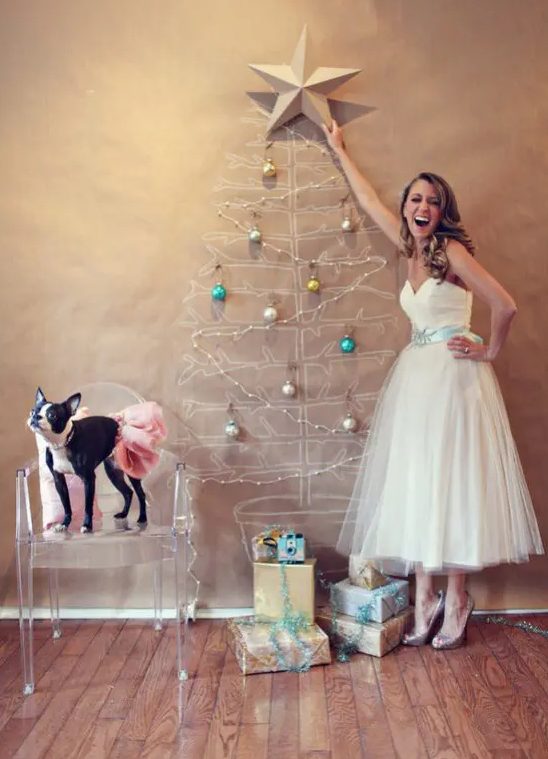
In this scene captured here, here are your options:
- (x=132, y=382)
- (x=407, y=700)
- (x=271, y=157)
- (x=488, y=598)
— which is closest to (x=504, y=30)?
(x=271, y=157)

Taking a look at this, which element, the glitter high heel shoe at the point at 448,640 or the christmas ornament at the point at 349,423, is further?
the christmas ornament at the point at 349,423

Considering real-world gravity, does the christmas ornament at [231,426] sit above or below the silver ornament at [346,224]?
below

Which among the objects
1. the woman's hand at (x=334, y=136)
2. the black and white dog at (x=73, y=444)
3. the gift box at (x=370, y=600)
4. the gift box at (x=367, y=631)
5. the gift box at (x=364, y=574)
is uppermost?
the woman's hand at (x=334, y=136)

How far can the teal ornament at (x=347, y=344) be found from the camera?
2641 millimetres

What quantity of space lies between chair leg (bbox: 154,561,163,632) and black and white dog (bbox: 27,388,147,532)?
1.60 feet

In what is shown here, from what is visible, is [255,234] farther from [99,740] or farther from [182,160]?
[99,740]

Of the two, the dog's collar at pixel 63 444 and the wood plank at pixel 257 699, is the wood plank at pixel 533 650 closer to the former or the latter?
the wood plank at pixel 257 699

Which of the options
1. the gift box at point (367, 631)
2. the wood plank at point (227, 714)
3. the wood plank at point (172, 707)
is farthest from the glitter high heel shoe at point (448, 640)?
the wood plank at point (172, 707)

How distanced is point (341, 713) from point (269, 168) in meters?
1.80

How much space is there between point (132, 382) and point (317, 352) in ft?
2.25

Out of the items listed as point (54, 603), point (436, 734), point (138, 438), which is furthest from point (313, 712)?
point (54, 603)

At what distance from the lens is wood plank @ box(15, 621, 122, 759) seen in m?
1.83

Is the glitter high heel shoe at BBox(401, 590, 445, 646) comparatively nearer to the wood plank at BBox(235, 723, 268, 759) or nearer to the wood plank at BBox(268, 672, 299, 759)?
the wood plank at BBox(268, 672, 299, 759)

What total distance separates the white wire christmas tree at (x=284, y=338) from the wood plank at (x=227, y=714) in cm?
59
